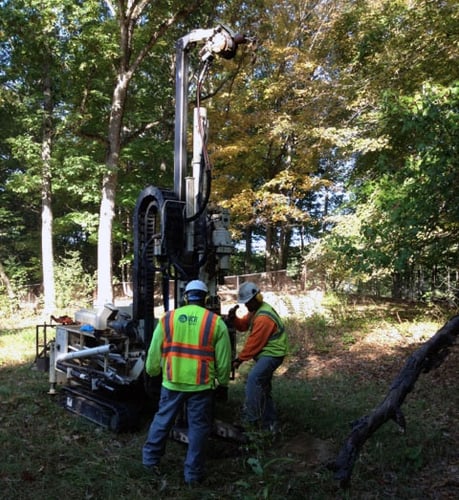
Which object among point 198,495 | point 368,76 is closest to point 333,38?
point 368,76

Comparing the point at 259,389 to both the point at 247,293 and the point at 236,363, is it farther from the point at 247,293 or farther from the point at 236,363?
the point at 247,293

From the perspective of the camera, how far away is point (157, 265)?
6.17 metres

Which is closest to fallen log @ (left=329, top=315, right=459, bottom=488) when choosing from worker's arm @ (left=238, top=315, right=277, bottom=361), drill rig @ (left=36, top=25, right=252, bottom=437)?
worker's arm @ (left=238, top=315, right=277, bottom=361)

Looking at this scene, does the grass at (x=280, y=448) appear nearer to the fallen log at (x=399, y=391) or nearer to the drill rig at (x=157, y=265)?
the drill rig at (x=157, y=265)

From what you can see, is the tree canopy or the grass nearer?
the grass

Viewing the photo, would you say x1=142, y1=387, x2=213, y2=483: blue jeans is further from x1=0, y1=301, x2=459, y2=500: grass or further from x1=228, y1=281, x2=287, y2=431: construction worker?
x1=228, y1=281, x2=287, y2=431: construction worker

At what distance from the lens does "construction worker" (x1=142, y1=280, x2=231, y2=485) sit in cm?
437

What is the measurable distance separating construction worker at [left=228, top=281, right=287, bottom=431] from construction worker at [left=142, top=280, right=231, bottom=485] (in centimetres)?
108

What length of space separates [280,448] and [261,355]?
105 centimetres

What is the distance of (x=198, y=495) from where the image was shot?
13.1 feet

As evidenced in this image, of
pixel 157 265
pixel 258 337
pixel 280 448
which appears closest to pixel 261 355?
pixel 258 337

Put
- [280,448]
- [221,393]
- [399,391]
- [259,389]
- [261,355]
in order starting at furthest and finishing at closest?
[221,393] < [261,355] < [259,389] < [280,448] < [399,391]

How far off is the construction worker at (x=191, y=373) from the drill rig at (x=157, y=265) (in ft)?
3.24

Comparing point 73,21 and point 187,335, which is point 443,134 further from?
point 73,21
